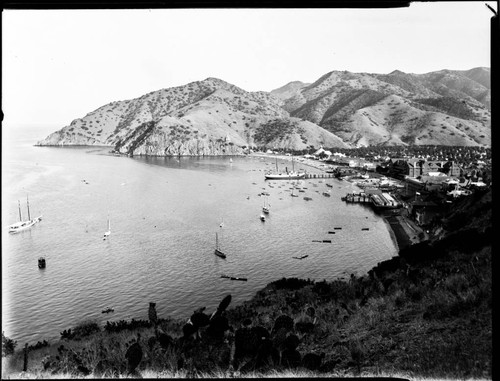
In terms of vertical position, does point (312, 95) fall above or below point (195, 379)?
above

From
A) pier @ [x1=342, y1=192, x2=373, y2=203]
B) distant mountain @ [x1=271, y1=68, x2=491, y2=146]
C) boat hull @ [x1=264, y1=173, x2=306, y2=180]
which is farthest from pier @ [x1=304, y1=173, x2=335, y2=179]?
distant mountain @ [x1=271, y1=68, x2=491, y2=146]

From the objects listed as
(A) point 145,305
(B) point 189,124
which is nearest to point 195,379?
(A) point 145,305

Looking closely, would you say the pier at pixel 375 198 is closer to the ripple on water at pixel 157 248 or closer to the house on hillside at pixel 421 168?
the ripple on water at pixel 157 248

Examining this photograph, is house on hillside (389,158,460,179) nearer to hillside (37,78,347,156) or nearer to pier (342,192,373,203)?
pier (342,192,373,203)

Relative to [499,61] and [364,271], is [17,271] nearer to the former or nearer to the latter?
[364,271]

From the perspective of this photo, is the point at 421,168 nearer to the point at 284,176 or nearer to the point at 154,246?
the point at 284,176

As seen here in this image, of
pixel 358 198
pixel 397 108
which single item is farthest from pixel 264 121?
pixel 358 198
